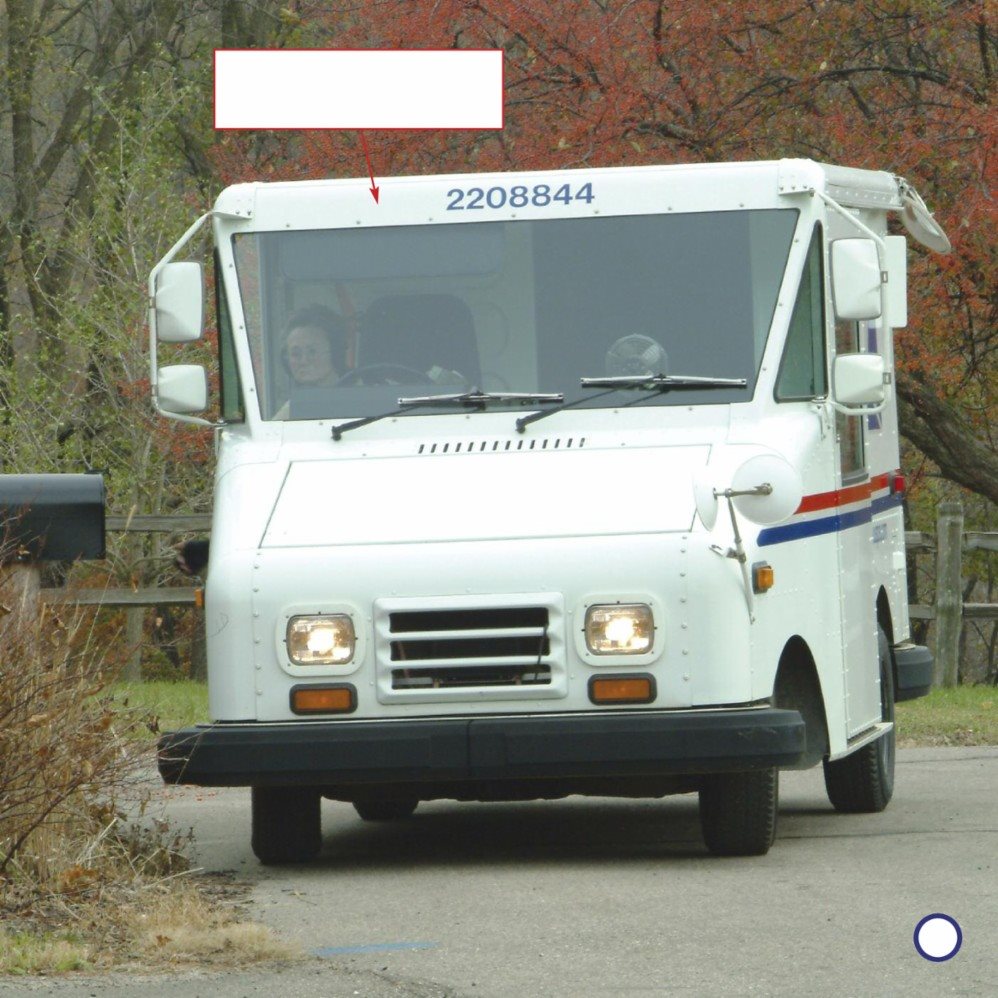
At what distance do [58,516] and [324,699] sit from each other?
1398 millimetres

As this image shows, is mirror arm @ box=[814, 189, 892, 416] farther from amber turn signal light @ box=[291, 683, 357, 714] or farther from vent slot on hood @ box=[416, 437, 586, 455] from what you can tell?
amber turn signal light @ box=[291, 683, 357, 714]

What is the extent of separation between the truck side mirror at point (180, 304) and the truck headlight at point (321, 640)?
5.33 ft

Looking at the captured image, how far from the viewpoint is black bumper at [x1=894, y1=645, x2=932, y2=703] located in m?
11.2

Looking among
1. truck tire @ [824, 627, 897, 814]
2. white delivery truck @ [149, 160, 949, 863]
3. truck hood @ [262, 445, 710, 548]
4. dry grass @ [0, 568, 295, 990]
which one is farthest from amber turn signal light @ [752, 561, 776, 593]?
dry grass @ [0, 568, 295, 990]

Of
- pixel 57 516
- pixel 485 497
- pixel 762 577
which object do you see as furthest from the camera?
pixel 57 516

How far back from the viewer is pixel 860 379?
9.26 meters

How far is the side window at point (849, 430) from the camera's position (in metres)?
9.68

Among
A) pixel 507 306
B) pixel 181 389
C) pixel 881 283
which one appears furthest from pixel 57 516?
pixel 881 283

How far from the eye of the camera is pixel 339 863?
9.23 meters

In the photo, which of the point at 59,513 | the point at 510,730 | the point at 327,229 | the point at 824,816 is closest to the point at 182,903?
the point at 510,730

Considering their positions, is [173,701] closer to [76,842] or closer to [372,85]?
[372,85]

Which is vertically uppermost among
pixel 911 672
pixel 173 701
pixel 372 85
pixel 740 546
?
pixel 372 85

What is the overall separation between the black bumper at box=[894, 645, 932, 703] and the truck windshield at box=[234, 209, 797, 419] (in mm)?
2532

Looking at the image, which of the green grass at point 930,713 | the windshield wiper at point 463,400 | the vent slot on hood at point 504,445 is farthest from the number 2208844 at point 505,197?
the green grass at point 930,713
